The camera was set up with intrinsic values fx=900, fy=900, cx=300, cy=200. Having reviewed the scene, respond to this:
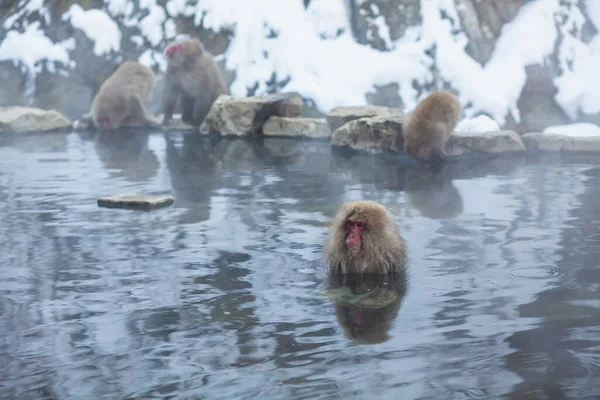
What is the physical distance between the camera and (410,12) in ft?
44.1

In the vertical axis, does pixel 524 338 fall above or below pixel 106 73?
below

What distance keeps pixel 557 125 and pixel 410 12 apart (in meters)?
2.93

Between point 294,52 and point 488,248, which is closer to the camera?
point 488,248

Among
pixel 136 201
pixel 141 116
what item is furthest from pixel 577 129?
pixel 136 201

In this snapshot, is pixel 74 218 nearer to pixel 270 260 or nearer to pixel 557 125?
pixel 270 260

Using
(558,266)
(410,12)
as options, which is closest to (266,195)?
(558,266)

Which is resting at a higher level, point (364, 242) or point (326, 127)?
point (326, 127)

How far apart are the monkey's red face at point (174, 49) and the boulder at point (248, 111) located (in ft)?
2.69

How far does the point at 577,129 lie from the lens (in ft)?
37.4

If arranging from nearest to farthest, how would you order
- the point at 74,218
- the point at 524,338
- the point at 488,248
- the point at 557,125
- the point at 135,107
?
the point at 524,338, the point at 488,248, the point at 74,218, the point at 557,125, the point at 135,107

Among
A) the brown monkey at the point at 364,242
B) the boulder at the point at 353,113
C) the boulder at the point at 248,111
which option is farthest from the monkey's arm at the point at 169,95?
the brown monkey at the point at 364,242

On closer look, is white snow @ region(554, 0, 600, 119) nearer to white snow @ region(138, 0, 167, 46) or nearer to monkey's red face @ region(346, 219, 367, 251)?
white snow @ region(138, 0, 167, 46)

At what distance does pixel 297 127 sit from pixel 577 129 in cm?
356

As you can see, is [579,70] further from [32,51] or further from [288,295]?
[288,295]
